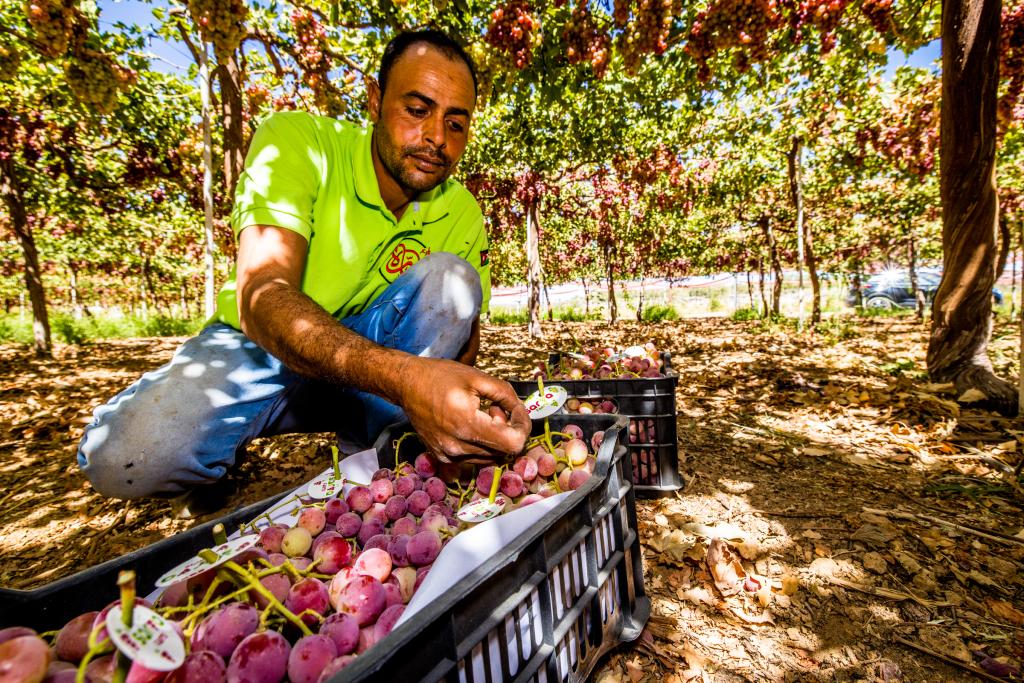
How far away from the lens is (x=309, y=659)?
0.73 meters

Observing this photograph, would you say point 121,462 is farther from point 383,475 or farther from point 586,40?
point 586,40

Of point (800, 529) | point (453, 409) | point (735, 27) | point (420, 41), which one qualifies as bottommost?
point (800, 529)

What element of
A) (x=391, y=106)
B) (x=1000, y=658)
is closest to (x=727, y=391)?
(x=1000, y=658)

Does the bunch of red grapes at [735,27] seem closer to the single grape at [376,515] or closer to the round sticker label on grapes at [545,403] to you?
the round sticker label on grapes at [545,403]

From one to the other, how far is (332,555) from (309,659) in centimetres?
31

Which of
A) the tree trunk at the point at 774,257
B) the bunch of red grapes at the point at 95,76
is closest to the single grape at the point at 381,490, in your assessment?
the bunch of red grapes at the point at 95,76

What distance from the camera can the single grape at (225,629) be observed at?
2.44ft

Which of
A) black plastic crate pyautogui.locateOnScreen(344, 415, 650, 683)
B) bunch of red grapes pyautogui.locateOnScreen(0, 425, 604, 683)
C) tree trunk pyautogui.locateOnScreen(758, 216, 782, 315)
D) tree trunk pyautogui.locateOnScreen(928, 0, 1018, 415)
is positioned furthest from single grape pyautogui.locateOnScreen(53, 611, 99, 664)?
tree trunk pyautogui.locateOnScreen(758, 216, 782, 315)

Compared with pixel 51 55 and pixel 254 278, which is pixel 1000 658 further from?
pixel 51 55

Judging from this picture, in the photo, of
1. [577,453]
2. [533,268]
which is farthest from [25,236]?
[577,453]

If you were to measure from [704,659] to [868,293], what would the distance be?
26.1m

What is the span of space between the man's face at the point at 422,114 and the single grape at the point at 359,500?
1564 mm

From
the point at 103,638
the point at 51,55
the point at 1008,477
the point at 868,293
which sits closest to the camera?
the point at 103,638

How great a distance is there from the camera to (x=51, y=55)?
13.6 ft
